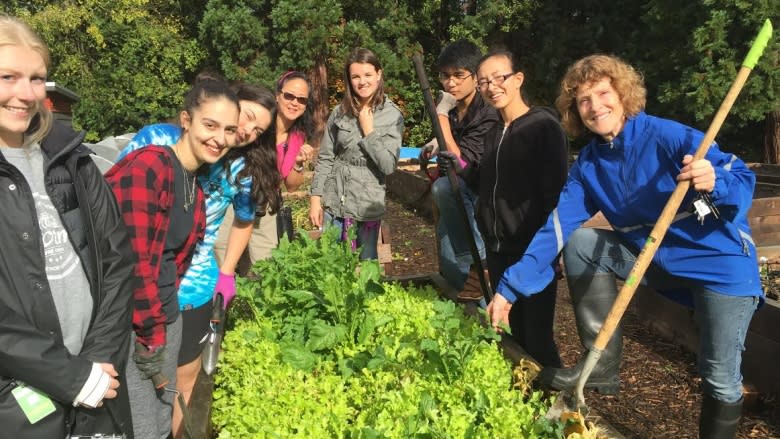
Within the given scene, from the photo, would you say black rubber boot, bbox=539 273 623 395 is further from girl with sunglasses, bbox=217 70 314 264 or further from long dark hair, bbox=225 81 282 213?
girl with sunglasses, bbox=217 70 314 264

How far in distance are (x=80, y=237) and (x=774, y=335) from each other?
11.6 feet

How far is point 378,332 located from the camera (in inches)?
108

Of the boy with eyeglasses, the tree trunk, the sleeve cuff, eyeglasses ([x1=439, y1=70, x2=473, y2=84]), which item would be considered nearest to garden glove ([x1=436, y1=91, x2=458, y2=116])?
the boy with eyeglasses

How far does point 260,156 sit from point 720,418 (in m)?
2.45

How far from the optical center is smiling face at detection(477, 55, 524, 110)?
9.34 ft

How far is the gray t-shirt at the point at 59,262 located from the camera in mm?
1751

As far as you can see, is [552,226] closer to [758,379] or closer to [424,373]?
[424,373]

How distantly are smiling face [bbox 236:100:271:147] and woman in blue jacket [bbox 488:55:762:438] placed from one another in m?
1.53

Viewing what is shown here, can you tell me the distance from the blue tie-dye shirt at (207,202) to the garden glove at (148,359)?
17.9 inches

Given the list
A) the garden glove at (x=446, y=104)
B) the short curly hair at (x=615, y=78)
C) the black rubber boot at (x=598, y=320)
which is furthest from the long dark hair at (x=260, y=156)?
the black rubber boot at (x=598, y=320)

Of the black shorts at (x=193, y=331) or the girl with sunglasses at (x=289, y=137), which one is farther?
the girl with sunglasses at (x=289, y=137)

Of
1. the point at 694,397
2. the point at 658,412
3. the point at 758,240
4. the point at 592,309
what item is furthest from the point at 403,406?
the point at 758,240

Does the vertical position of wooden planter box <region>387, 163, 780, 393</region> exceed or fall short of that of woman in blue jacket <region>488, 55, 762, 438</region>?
it falls short

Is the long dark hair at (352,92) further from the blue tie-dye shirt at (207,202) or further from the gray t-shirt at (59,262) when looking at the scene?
the gray t-shirt at (59,262)
